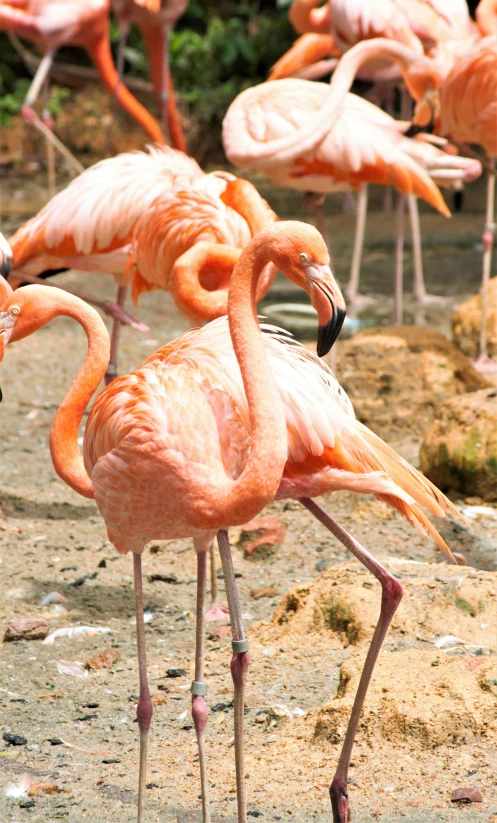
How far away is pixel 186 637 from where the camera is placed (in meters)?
3.43

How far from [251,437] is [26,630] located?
1.53 meters

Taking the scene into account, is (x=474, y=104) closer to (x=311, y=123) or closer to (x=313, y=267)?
(x=311, y=123)

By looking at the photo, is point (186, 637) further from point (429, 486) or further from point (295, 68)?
point (295, 68)

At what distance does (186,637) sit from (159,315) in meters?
3.85

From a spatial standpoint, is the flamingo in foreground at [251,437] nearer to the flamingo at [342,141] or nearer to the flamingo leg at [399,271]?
the flamingo at [342,141]

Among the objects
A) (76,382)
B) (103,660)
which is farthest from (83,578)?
(76,382)

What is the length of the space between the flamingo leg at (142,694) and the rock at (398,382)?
241 centimetres

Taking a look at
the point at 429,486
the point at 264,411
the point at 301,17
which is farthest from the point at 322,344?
the point at 301,17

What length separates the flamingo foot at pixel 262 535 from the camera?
3900 millimetres

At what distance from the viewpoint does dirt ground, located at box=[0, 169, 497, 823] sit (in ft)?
8.25

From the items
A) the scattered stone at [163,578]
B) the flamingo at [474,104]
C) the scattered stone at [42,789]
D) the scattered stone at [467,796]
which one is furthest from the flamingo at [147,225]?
the scattered stone at [467,796]

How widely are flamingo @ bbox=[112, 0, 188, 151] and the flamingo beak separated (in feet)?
24.0

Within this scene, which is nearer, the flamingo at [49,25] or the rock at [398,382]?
the rock at [398,382]

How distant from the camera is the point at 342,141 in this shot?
5133mm
